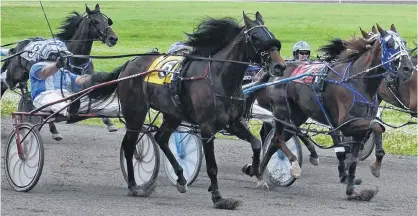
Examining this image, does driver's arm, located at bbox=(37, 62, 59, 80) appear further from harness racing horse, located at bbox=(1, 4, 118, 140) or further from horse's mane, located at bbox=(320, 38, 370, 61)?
harness racing horse, located at bbox=(1, 4, 118, 140)

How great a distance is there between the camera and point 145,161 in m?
9.84

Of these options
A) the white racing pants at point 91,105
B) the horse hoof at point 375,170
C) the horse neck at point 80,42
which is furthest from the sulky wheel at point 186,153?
the horse neck at point 80,42

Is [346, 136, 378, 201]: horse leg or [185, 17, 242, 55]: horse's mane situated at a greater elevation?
[185, 17, 242, 55]: horse's mane

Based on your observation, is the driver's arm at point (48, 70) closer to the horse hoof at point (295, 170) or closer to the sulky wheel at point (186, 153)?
the sulky wheel at point (186, 153)

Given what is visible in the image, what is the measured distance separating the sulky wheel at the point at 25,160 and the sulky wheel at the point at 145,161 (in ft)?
2.73

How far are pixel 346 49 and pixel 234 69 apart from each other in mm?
1802

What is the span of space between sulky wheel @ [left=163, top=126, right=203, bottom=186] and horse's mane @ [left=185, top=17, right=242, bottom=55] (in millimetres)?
1068

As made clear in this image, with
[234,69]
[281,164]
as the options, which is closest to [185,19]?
[281,164]

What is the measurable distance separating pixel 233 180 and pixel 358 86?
6.26 ft

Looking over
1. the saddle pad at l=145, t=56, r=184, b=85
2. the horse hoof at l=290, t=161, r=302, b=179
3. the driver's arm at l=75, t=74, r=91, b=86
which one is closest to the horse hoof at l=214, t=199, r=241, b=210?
the horse hoof at l=290, t=161, r=302, b=179

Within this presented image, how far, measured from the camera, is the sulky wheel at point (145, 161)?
9.66 meters

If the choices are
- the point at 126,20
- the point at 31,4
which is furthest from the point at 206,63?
the point at 31,4

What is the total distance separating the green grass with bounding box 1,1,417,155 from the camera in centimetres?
3191

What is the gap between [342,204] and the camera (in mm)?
9117
